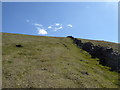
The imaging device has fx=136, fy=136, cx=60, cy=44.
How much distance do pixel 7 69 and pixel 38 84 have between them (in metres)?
8.79

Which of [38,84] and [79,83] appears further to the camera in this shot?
[79,83]

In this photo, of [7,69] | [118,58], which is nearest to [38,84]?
[7,69]

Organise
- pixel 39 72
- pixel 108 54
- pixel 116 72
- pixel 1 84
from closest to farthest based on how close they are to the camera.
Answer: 1. pixel 1 84
2. pixel 39 72
3. pixel 116 72
4. pixel 108 54

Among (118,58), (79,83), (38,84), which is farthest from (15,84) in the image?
(118,58)

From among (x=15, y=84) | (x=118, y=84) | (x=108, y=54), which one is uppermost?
(x=108, y=54)

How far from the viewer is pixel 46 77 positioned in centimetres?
2438

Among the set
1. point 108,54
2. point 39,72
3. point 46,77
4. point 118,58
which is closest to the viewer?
point 46,77

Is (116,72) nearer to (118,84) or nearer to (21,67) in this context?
(118,84)

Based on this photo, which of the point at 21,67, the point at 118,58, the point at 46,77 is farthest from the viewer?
the point at 118,58

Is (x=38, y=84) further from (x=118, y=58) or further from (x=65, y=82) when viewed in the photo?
(x=118, y=58)

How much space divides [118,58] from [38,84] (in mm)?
28179

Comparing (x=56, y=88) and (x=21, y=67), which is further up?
(x=21, y=67)

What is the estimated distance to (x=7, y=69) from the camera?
87.2 ft

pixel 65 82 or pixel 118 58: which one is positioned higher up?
pixel 118 58
